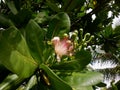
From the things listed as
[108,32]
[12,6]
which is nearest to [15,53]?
[12,6]

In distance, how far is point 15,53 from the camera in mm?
1462

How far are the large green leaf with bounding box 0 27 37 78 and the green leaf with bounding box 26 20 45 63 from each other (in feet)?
0.34

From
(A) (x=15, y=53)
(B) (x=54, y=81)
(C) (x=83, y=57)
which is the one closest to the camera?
(A) (x=15, y=53)

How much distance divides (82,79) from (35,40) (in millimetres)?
338

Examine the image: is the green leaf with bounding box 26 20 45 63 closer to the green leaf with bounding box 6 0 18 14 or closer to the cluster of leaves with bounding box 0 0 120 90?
the cluster of leaves with bounding box 0 0 120 90

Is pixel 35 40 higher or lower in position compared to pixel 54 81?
higher

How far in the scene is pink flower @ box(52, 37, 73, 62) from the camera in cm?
173

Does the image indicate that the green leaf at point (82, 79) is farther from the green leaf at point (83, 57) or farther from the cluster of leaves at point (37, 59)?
the green leaf at point (83, 57)

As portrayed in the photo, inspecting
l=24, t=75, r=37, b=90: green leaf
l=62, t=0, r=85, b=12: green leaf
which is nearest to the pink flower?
l=24, t=75, r=37, b=90: green leaf

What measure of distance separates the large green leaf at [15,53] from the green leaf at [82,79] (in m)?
0.27

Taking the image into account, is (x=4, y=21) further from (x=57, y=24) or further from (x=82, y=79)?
(x=82, y=79)

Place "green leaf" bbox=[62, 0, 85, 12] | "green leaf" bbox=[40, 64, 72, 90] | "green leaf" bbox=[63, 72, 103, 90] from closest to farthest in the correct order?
"green leaf" bbox=[40, 64, 72, 90]
"green leaf" bbox=[63, 72, 103, 90]
"green leaf" bbox=[62, 0, 85, 12]

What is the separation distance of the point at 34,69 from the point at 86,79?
1.05ft

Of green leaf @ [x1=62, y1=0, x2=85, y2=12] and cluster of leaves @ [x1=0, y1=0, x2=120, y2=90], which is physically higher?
green leaf @ [x1=62, y1=0, x2=85, y2=12]
